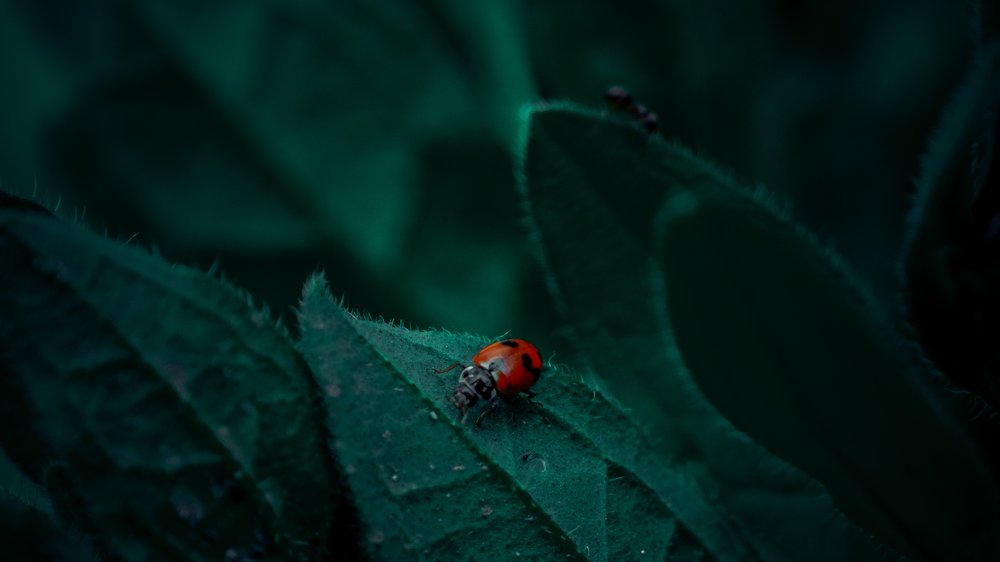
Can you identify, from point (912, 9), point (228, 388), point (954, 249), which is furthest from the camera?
point (912, 9)

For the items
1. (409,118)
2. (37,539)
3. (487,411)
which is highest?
(409,118)

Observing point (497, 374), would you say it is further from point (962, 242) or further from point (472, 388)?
point (962, 242)

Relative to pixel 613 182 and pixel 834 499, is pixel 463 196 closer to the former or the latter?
pixel 613 182

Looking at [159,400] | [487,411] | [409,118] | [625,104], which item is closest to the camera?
[159,400]

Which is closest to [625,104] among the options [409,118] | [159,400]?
[409,118]

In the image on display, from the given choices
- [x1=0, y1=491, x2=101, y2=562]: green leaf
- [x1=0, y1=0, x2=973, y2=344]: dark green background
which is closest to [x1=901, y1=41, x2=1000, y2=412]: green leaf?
[x1=0, y1=0, x2=973, y2=344]: dark green background

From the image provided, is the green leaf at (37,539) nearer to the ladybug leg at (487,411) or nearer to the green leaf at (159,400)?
the green leaf at (159,400)

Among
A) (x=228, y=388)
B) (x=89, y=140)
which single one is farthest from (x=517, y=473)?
(x=89, y=140)

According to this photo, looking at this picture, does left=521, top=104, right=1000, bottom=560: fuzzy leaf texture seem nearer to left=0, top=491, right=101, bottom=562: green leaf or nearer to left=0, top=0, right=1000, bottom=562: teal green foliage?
left=0, top=0, right=1000, bottom=562: teal green foliage
